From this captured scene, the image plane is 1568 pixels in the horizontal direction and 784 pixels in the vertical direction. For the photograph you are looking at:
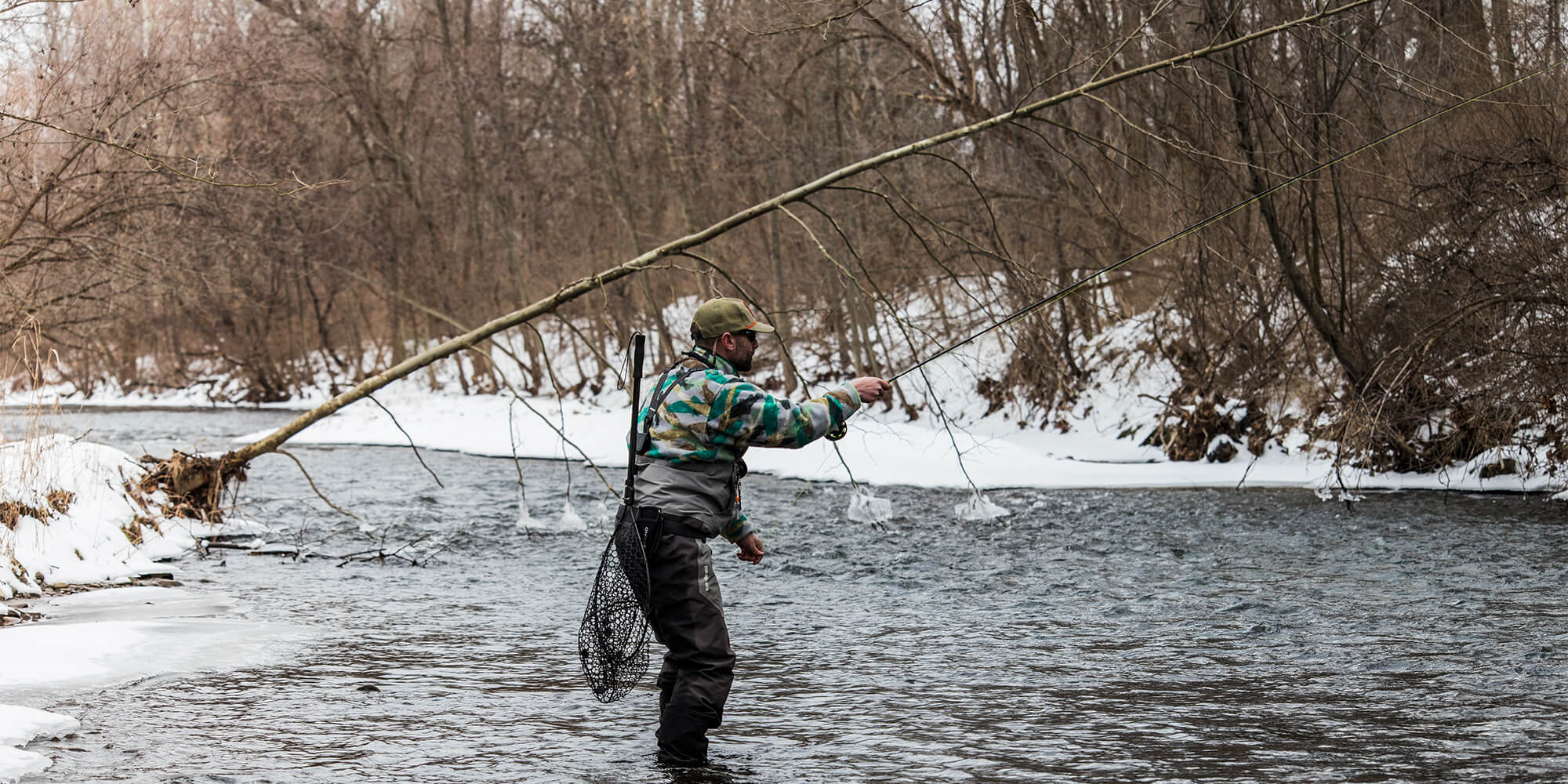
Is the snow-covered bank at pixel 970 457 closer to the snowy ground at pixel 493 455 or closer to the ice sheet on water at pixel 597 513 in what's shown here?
the snowy ground at pixel 493 455

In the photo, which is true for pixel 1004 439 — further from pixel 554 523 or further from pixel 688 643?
pixel 688 643

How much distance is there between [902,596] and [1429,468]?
27.1ft

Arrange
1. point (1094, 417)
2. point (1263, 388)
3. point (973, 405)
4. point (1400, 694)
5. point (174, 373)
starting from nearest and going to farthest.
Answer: point (1400, 694) → point (1263, 388) → point (1094, 417) → point (973, 405) → point (174, 373)

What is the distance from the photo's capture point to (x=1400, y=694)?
594 centimetres

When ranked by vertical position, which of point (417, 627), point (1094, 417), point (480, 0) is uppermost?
point (480, 0)

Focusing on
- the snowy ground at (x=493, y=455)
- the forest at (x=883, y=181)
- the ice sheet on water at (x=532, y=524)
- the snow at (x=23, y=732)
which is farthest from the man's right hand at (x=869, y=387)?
the ice sheet on water at (x=532, y=524)

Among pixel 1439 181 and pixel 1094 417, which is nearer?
pixel 1439 181

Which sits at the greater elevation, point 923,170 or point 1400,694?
point 923,170

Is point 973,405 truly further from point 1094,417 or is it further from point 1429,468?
point 1429,468

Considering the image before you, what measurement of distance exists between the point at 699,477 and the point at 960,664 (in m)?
2.35

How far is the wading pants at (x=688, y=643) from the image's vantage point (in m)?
5.02

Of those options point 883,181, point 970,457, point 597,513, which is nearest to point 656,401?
point 597,513

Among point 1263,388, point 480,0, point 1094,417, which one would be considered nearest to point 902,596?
point 1263,388

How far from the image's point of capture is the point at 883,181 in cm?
1708
